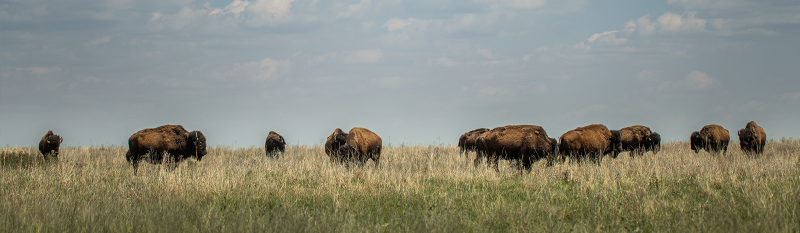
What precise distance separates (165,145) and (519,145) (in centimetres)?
983

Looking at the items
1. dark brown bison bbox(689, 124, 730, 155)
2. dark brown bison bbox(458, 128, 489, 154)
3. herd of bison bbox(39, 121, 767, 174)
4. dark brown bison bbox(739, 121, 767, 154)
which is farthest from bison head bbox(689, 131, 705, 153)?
dark brown bison bbox(458, 128, 489, 154)

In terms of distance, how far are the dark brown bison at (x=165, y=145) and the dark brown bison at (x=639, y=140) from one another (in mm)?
16098

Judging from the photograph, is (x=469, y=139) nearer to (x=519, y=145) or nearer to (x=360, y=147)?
(x=360, y=147)

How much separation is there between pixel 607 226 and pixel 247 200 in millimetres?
5704

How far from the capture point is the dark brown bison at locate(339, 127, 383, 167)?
50.2 feet

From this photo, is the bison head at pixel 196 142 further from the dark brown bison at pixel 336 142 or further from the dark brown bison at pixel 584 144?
the dark brown bison at pixel 584 144

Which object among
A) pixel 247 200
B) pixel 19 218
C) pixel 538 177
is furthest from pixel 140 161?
pixel 538 177

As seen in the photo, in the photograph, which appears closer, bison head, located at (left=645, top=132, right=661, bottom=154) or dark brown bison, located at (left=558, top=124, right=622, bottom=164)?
dark brown bison, located at (left=558, top=124, right=622, bottom=164)

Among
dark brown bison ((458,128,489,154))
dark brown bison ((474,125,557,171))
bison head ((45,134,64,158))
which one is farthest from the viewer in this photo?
dark brown bison ((458,128,489,154))

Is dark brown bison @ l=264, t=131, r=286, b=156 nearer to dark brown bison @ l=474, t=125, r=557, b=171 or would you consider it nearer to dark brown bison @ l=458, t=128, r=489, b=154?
dark brown bison @ l=458, t=128, r=489, b=154

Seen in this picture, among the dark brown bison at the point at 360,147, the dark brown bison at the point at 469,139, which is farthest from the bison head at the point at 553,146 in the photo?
the dark brown bison at the point at 360,147

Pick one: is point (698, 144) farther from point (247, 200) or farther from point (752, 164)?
point (247, 200)

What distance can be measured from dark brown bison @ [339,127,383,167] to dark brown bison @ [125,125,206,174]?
168 inches

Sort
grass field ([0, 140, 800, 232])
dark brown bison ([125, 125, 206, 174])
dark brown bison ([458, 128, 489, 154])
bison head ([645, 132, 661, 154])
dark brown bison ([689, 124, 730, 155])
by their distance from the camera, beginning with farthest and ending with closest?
dark brown bison ([689, 124, 730, 155]) < bison head ([645, 132, 661, 154]) < dark brown bison ([458, 128, 489, 154]) < dark brown bison ([125, 125, 206, 174]) < grass field ([0, 140, 800, 232])
